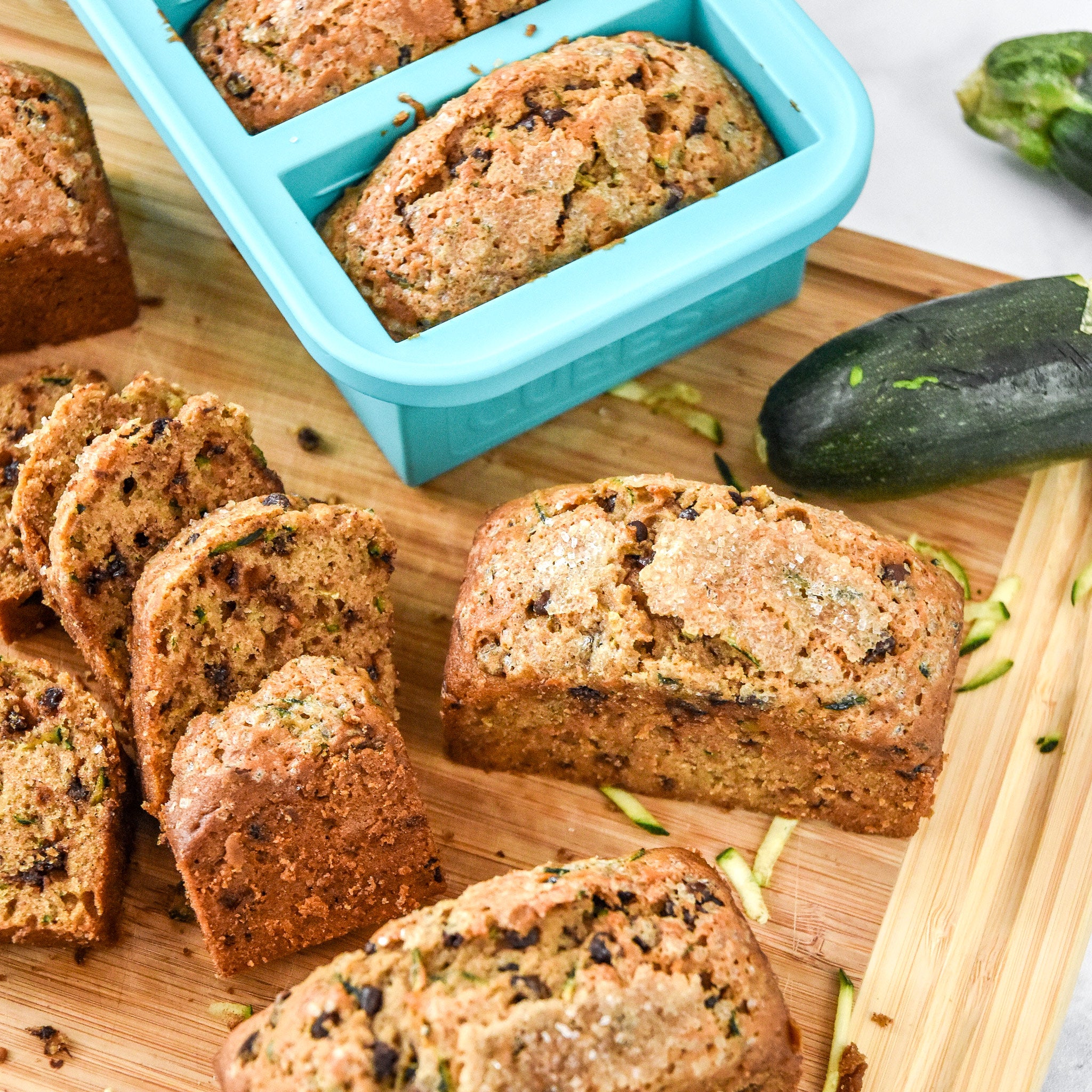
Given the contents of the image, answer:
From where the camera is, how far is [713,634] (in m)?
3.12

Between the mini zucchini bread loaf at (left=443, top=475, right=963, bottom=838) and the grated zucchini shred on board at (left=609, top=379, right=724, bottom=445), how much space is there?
0.81 m

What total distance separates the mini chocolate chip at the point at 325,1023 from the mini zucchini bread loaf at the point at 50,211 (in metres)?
2.27

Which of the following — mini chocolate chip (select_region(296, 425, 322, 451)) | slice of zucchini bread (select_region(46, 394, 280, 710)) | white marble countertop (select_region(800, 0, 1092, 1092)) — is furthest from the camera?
white marble countertop (select_region(800, 0, 1092, 1092))

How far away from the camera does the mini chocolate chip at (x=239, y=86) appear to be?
351 centimetres

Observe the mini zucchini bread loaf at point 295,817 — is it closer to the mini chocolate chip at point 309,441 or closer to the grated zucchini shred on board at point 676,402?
the mini chocolate chip at point 309,441

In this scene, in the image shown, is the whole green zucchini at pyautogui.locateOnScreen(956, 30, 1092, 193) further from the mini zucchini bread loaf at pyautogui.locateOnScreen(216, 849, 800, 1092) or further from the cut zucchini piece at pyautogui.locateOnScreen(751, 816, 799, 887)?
the mini zucchini bread loaf at pyautogui.locateOnScreen(216, 849, 800, 1092)

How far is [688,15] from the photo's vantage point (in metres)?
3.67

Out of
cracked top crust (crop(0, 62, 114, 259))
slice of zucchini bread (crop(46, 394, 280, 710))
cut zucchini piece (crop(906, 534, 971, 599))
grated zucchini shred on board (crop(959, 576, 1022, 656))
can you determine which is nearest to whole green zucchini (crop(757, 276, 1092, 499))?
cut zucchini piece (crop(906, 534, 971, 599))

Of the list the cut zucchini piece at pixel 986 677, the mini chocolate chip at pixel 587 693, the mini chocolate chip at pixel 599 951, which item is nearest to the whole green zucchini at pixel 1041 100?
the cut zucchini piece at pixel 986 677

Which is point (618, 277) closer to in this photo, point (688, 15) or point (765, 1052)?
point (688, 15)

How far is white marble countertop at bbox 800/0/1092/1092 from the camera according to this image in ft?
14.4

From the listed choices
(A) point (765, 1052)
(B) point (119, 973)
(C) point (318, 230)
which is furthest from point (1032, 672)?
(B) point (119, 973)

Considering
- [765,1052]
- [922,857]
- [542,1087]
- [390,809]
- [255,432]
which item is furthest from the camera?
[255,432]

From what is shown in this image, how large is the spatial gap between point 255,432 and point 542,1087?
7.32 feet
